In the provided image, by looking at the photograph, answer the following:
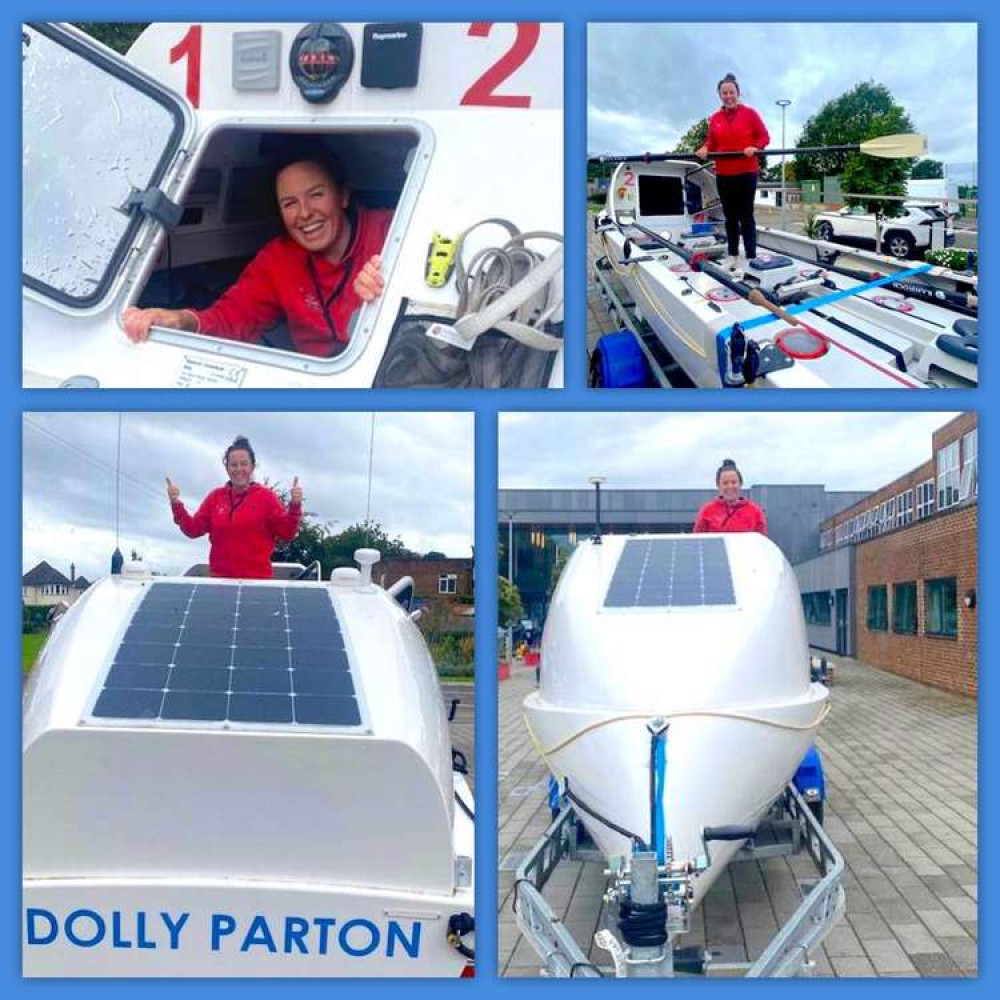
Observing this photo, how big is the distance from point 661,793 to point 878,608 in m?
1.44

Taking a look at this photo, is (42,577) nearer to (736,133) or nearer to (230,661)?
(230,661)

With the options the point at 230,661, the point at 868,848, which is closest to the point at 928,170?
the point at 868,848

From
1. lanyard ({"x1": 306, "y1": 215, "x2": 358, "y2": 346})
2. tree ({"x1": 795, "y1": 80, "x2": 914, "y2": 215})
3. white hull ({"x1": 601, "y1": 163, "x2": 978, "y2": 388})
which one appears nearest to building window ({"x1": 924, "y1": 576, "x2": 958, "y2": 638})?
white hull ({"x1": 601, "y1": 163, "x2": 978, "y2": 388})

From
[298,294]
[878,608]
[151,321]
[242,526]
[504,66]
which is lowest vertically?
[878,608]

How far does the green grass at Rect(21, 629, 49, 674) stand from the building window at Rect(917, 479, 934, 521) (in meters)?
2.94

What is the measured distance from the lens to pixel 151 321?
14.3 feet

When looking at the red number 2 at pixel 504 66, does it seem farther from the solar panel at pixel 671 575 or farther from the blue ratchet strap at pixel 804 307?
the solar panel at pixel 671 575

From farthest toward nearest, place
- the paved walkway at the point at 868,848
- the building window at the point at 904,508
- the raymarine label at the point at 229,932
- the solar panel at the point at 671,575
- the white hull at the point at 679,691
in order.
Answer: the building window at the point at 904,508, the paved walkway at the point at 868,848, the solar panel at the point at 671,575, the raymarine label at the point at 229,932, the white hull at the point at 679,691

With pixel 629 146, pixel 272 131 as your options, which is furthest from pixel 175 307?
pixel 629 146

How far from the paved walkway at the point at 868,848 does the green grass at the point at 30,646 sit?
1.52m

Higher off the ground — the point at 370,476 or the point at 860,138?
the point at 860,138

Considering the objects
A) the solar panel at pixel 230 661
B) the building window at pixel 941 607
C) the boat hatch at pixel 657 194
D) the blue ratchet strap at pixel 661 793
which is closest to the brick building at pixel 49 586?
the solar panel at pixel 230 661

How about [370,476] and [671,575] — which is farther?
[370,476]

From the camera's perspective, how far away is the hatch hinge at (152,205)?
433cm
